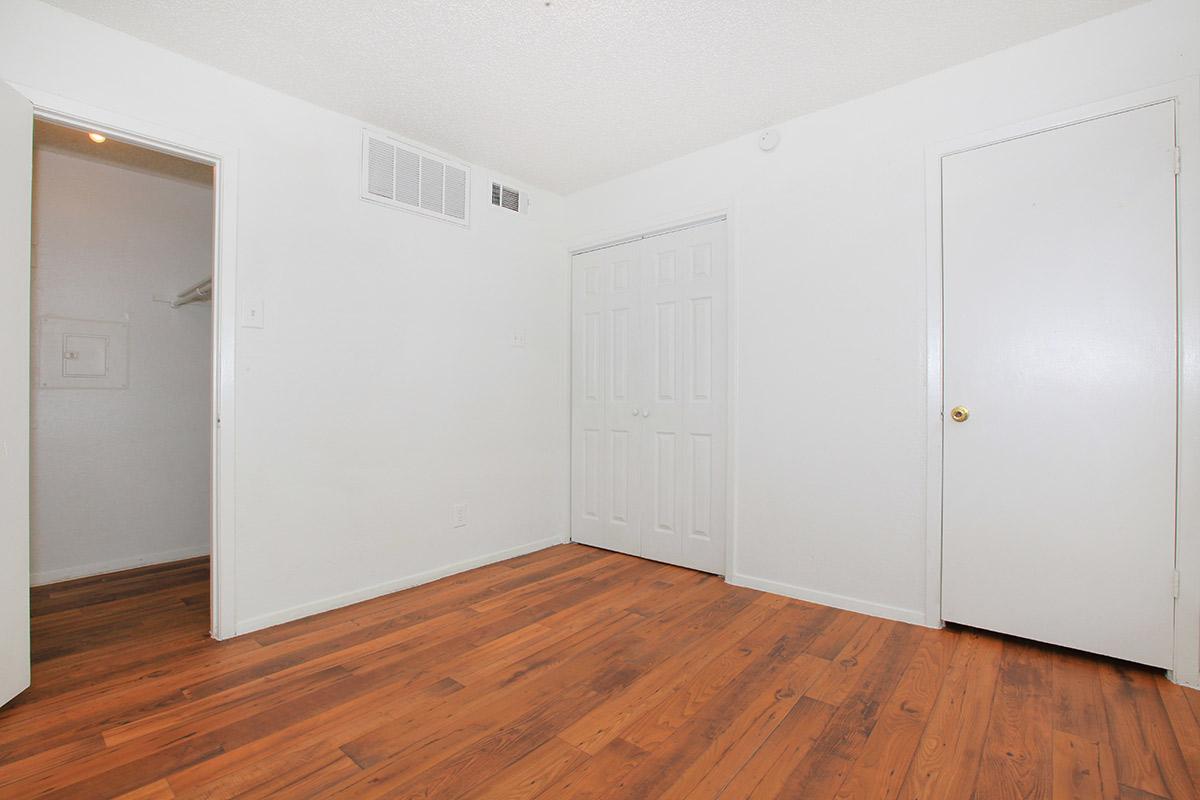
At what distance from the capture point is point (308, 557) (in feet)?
8.77

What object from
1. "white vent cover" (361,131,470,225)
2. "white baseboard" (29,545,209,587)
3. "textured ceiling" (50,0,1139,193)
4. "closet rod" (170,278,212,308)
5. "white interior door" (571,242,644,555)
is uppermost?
"textured ceiling" (50,0,1139,193)

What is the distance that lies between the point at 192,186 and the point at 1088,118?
16.5 ft

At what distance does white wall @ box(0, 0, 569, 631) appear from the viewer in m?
2.31

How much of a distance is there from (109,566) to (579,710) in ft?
10.9

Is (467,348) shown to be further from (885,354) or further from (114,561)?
(114,561)

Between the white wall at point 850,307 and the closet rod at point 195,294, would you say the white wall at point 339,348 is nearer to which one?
the closet rod at point 195,294

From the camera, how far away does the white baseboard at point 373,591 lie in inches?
98.9

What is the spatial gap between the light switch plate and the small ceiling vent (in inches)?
63.6

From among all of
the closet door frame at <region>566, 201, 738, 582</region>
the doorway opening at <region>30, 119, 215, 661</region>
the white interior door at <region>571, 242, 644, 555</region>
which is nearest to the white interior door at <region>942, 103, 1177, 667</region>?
the closet door frame at <region>566, 201, 738, 582</region>

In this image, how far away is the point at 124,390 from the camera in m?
3.44

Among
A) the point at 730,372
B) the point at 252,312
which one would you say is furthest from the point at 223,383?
the point at 730,372

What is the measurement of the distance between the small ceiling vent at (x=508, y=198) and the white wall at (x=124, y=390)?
206 cm

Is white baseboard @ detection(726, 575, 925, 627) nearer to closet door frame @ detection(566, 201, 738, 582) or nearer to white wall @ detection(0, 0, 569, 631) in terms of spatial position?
closet door frame @ detection(566, 201, 738, 582)

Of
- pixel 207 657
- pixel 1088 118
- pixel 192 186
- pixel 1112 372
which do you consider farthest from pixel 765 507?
pixel 192 186
